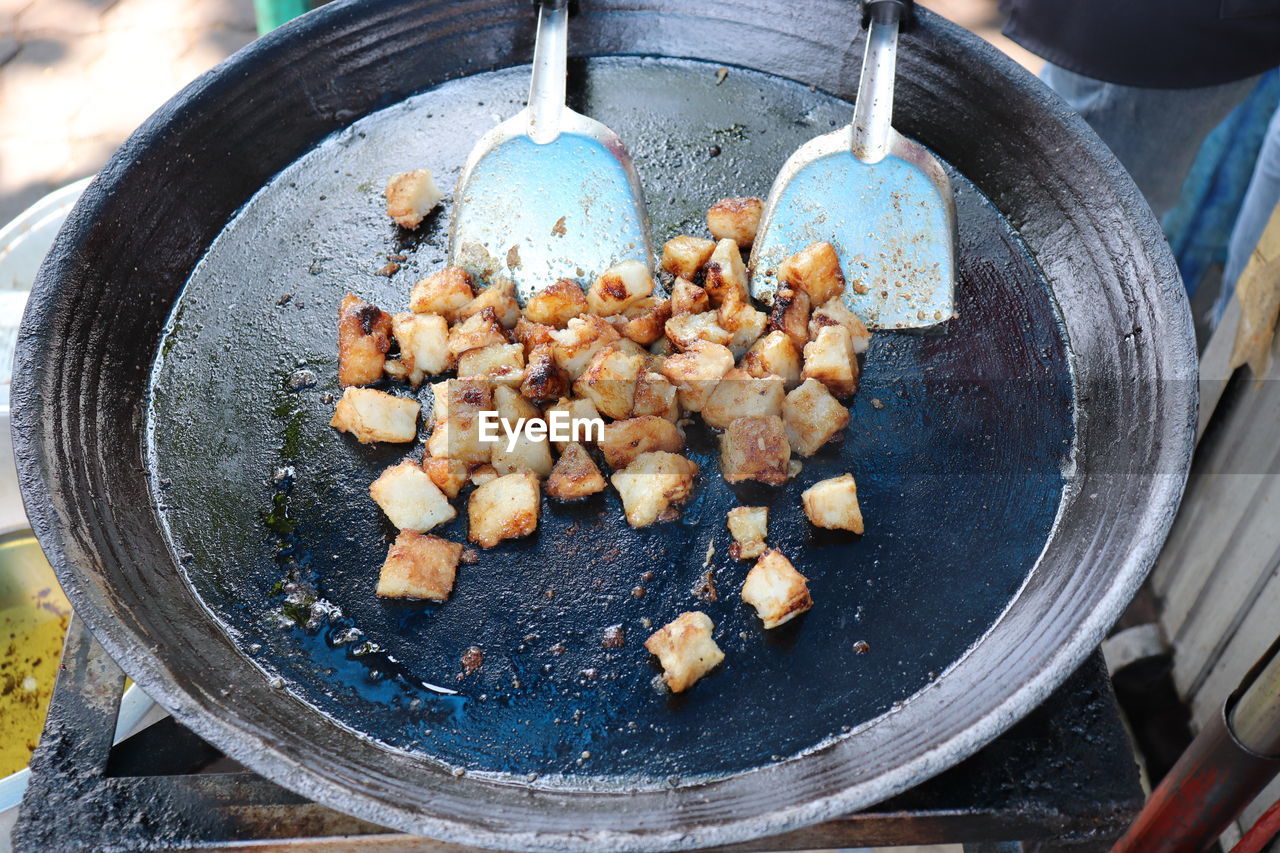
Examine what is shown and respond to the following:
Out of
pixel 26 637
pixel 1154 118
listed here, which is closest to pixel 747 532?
pixel 26 637

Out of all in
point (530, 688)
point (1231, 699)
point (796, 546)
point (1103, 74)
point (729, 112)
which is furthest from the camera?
point (1103, 74)

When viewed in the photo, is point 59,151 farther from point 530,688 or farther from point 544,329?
point 530,688

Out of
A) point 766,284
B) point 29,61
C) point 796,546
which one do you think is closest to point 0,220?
point 29,61

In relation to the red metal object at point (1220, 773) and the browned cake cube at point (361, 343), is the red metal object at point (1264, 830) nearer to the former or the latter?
the red metal object at point (1220, 773)

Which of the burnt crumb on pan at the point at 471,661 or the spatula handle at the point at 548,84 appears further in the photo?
the spatula handle at the point at 548,84

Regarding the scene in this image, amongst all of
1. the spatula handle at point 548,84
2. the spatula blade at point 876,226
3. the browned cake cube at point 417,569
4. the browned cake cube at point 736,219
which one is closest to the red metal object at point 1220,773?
the spatula blade at point 876,226

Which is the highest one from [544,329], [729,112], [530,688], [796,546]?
[729,112]

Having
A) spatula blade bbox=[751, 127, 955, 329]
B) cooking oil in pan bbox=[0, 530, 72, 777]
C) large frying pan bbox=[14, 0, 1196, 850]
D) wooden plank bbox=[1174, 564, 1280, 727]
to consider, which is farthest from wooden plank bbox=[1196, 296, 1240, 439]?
cooking oil in pan bbox=[0, 530, 72, 777]
